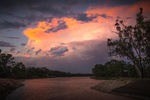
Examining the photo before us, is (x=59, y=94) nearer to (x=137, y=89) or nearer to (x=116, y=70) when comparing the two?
(x=137, y=89)

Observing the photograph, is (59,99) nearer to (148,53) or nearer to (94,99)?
(94,99)

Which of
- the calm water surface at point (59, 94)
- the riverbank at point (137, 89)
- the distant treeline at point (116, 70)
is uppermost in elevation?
the distant treeline at point (116, 70)

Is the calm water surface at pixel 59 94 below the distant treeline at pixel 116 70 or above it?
below

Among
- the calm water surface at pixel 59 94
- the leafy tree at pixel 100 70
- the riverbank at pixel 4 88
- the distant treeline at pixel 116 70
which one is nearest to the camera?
the calm water surface at pixel 59 94

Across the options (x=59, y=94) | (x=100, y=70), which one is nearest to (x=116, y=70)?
(x=100, y=70)

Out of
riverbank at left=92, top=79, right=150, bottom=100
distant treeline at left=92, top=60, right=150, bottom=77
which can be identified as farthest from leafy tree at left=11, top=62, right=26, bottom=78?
riverbank at left=92, top=79, right=150, bottom=100

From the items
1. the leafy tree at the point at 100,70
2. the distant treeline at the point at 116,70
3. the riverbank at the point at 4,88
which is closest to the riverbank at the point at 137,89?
the riverbank at the point at 4,88

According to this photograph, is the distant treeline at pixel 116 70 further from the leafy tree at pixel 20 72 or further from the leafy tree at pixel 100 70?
the leafy tree at pixel 20 72

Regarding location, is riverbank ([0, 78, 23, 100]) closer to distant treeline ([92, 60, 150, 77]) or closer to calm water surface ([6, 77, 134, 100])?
calm water surface ([6, 77, 134, 100])

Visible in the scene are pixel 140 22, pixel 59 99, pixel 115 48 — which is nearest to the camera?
pixel 59 99

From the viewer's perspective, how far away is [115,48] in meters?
55.8

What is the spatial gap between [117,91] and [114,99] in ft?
31.7

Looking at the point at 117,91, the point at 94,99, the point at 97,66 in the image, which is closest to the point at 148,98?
the point at 94,99

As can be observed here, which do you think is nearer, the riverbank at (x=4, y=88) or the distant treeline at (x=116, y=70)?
the riverbank at (x=4, y=88)
